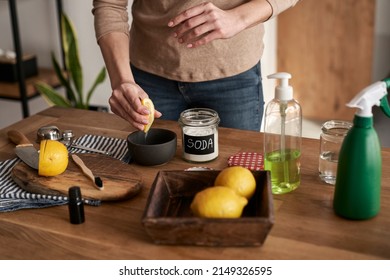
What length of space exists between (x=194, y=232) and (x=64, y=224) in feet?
0.96

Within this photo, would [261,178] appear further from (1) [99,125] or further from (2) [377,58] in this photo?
(2) [377,58]

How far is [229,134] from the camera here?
161 cm

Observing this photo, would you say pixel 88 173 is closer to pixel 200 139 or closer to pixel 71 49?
pixel 200 139

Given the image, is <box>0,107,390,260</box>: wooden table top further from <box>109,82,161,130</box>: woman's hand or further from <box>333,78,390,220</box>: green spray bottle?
<box>109,82,161,130</box>: woman's hand

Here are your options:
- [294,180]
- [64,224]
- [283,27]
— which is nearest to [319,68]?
[283,27]

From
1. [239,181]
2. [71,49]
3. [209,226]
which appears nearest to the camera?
[209,226]

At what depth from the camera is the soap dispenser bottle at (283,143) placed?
4.13 feet

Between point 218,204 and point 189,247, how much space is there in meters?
0.10

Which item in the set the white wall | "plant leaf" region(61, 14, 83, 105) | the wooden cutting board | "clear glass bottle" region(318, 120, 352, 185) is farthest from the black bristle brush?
the white wall

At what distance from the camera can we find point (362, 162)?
3.53 feet

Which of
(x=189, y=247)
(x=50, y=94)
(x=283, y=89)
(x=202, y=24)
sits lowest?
(x=50, y=94)

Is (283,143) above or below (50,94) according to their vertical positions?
above

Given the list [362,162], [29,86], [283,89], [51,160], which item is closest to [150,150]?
[51,160]

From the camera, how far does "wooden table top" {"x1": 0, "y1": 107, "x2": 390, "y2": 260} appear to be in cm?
103
